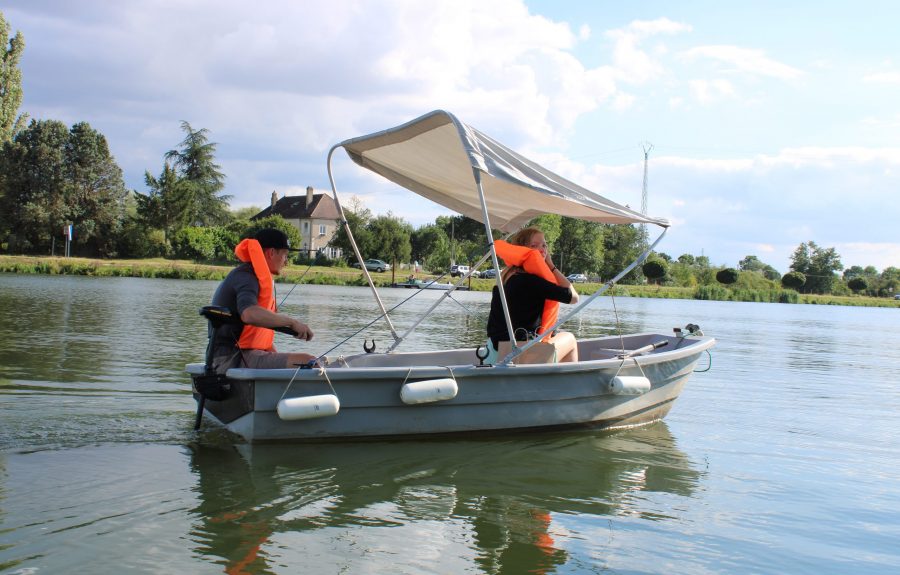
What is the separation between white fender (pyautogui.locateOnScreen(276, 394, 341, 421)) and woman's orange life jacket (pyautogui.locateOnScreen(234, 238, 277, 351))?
2.08ft

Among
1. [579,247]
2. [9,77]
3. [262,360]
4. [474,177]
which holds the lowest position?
[262,360]

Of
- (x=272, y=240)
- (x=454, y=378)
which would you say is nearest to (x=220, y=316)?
(x=272, y=240)

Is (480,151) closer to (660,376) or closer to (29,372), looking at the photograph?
(660,376)

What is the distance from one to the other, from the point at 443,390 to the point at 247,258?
1.96 meters

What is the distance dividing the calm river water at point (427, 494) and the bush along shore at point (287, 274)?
2778 cm

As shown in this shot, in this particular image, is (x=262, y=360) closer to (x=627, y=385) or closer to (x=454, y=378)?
(x=454, y=378)

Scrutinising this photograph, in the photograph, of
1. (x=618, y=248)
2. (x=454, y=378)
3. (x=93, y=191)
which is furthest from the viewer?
(x=618, y=248)

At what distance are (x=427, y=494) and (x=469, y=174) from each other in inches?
136

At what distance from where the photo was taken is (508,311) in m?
7.41

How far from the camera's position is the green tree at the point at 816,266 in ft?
282

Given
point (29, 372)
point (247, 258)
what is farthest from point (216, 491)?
point (29, 372)

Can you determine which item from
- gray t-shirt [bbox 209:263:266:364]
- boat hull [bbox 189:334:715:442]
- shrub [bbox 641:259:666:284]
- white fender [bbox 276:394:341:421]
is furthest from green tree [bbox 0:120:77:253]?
white fender [bbox 276:394:341:421]

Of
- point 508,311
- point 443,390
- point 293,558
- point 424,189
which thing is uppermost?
point 424,189

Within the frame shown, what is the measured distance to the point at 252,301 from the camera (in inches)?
246
